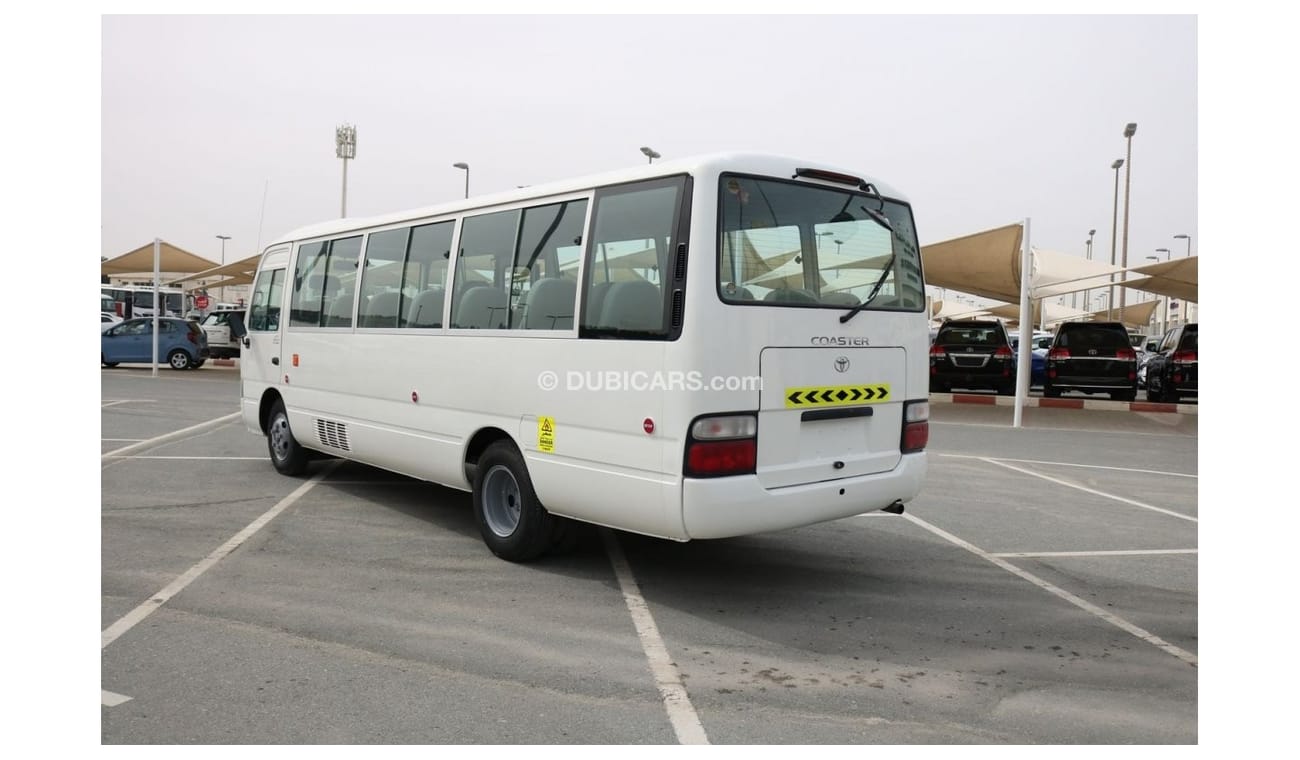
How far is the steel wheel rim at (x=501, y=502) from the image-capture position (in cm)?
638

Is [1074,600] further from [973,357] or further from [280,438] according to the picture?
[973,357]

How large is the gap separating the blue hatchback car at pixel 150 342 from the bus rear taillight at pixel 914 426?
25.2 m

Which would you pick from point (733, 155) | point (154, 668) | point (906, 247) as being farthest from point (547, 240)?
point (154, 668)

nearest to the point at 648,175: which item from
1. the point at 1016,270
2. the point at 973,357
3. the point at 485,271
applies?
the point at 485,271

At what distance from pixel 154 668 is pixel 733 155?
3757mm

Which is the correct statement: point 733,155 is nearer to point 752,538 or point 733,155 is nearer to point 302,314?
point 752,538

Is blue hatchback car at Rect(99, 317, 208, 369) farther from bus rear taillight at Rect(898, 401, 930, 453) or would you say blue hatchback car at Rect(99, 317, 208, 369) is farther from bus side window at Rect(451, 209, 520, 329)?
bus rear taillight at Rect(898, 401, 930, 453)

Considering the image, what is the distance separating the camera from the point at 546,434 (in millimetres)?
5859

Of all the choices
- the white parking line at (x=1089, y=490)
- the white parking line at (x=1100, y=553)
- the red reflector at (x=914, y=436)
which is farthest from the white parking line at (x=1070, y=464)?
the red reflector at (x=914, y=436)

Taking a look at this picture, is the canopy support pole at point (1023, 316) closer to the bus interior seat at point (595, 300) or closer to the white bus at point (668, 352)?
the white bus at point (668, 352)

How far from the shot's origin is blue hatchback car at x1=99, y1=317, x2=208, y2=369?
26.5m

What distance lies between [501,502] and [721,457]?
2040 mm

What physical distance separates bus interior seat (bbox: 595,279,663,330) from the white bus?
15 millimetres

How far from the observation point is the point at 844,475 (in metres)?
5.66
